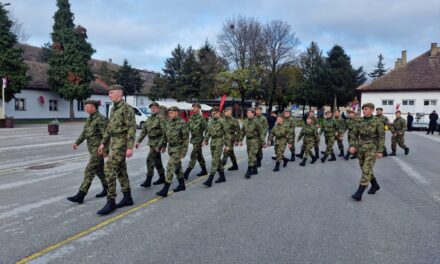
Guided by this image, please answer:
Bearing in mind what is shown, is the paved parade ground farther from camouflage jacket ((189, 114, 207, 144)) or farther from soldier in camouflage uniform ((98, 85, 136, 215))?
camouflage jacket ((189, 114, 207, 144))

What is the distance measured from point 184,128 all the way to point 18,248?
3.84 metres

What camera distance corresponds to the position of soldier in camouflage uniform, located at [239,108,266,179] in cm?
919

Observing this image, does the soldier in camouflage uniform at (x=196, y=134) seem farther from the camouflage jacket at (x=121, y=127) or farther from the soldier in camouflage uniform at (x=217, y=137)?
the camouflage jacket at (x=121, y=127)

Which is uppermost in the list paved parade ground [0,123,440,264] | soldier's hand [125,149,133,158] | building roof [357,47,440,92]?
building roof [357,47,440,92]

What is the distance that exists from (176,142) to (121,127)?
1.53 meters

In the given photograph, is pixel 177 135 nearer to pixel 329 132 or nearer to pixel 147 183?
pixel 147 183

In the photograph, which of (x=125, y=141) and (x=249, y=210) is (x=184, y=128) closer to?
(x=125, y=141)

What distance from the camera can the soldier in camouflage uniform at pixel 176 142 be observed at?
7.23 meters

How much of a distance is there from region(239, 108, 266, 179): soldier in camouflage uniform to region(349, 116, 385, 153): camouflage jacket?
2736 millimetres

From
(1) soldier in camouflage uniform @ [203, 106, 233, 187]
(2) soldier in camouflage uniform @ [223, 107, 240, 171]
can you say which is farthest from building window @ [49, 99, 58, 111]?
(1) soldier in camouflage uniform @ [203, 106, 233, 187]

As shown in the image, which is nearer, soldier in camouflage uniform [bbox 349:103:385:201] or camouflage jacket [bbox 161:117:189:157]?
soldier in camouflage uniform [bbox 349:103:385:201]

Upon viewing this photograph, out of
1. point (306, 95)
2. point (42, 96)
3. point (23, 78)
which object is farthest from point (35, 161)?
point (306, 95)

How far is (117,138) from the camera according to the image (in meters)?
6.07

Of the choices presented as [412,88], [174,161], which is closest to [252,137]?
[174,161]
